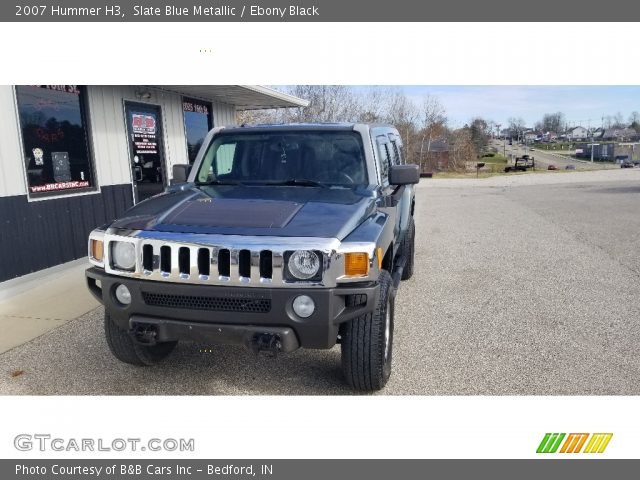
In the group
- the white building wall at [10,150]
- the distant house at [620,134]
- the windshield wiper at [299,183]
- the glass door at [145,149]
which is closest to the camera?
the windshield wiper at [299,183]

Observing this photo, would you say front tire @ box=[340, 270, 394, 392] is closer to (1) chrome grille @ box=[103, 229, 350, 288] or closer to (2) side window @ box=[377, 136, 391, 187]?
(1) chrome grille @ box=[103, 229, 350, 288]

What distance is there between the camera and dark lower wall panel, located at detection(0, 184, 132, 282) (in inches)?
227

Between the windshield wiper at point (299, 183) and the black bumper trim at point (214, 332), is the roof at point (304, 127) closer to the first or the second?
the windshield wiper at point (299, 183)

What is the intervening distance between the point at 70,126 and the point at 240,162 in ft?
12.9

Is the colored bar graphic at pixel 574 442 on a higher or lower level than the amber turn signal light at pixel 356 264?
lower

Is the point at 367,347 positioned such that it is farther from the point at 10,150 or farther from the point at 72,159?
the point at 72,159

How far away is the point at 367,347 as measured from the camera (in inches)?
126

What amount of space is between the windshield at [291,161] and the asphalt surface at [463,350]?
1465 mm

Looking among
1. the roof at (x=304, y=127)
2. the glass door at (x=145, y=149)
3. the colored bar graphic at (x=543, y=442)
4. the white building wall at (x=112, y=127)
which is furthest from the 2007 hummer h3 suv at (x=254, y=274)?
the glass door at (x=145, y=149)

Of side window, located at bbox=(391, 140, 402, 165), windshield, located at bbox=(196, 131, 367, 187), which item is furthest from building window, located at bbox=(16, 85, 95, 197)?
side window, located at bbox=(391, 140, 402, 165)

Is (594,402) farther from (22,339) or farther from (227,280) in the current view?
(22,339)

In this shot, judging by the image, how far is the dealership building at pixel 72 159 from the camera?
5.86 metres

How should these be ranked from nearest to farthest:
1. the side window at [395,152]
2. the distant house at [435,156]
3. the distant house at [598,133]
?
1. the side window at [395,152]
2. the distant house at [435,156]
3. the distant house at [598,133]

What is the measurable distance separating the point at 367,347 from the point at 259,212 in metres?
1.14
